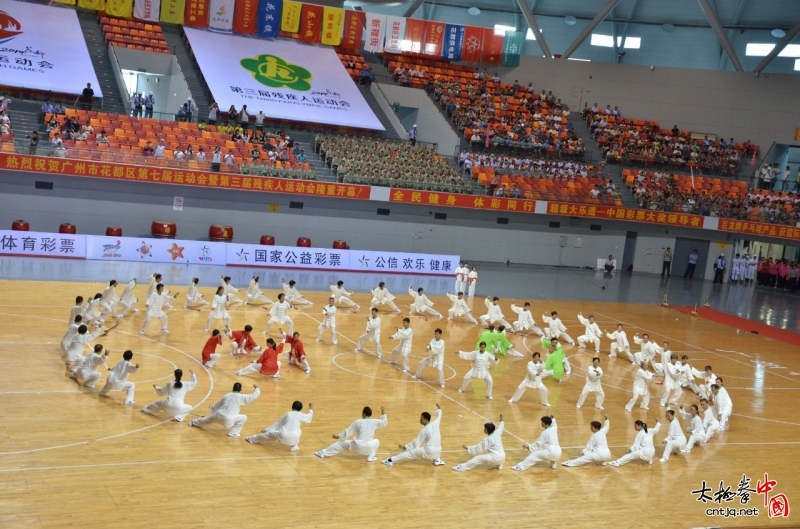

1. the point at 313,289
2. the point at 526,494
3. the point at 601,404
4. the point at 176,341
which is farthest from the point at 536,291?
the point at 526,494

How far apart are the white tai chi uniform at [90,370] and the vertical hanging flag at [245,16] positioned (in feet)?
112

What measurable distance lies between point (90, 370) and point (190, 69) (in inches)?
1215

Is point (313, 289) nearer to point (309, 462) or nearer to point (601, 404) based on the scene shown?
point (601, 404)

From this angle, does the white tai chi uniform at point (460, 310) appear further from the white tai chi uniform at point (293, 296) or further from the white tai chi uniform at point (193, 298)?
the white tai chi uniform at point (193, 298)

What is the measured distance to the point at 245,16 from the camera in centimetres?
4853

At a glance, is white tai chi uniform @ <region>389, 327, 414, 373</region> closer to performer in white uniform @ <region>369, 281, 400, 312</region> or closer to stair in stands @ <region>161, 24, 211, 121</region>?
performer in white uniform @ <region>369, 281, 400, 312</region>

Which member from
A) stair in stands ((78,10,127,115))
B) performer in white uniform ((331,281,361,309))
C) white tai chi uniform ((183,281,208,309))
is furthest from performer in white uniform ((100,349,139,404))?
stair in stands ((78,10,127,115))

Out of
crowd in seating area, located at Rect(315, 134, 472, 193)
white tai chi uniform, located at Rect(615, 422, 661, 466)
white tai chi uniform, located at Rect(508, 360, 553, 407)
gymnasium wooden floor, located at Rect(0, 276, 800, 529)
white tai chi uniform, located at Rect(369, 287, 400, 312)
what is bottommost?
gymnasium wooden floor, located at Rect(0, 276, 800, 529)

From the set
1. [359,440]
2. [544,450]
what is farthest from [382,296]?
[359,440]

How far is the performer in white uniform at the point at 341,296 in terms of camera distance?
28.4 metres

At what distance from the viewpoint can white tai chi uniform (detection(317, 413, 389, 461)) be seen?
51.5 ft

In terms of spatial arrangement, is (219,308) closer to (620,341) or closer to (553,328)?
(553,328)

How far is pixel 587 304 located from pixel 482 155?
1347cm

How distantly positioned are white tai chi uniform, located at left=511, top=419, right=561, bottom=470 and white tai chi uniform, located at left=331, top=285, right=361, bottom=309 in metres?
12.8
